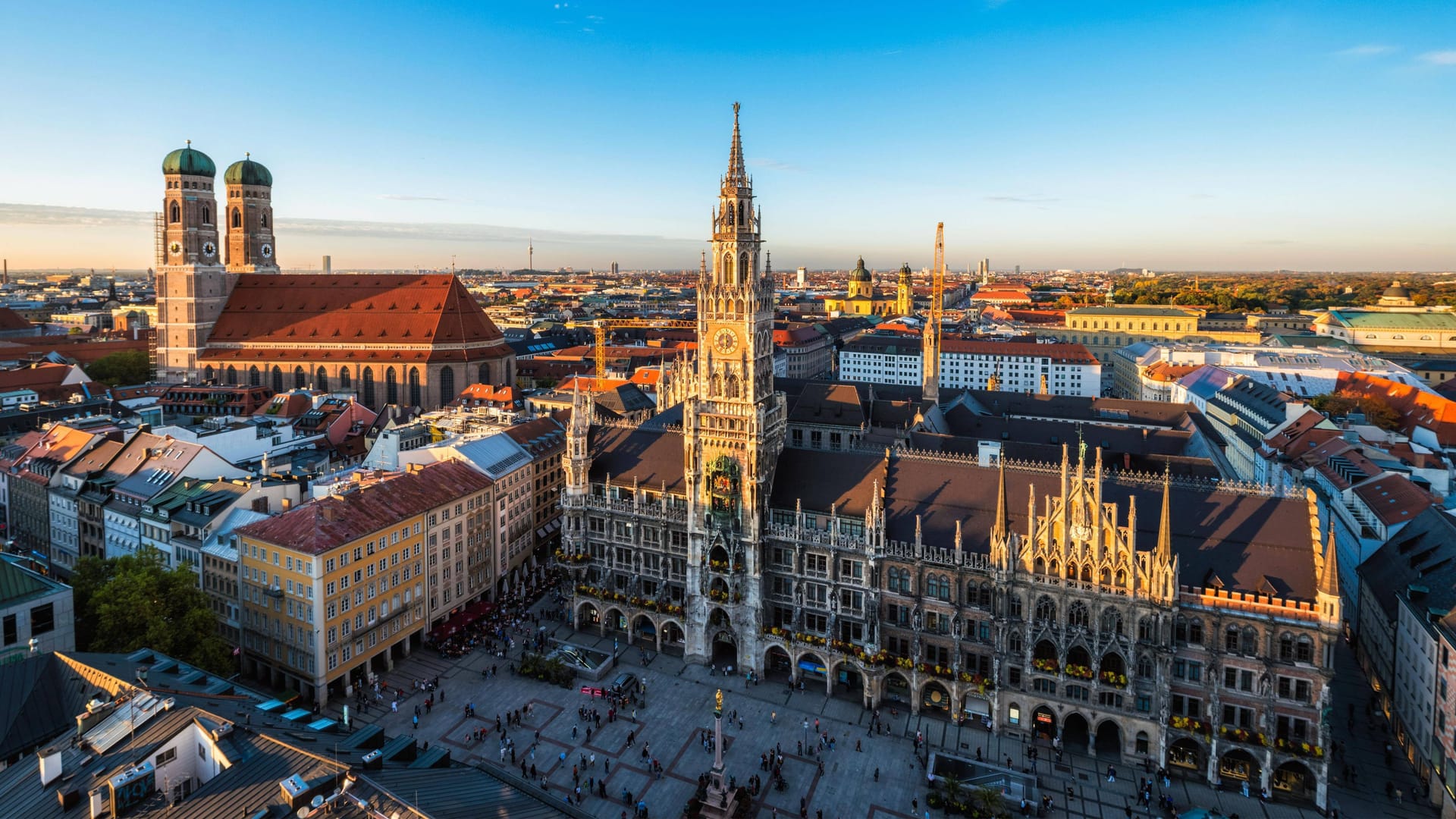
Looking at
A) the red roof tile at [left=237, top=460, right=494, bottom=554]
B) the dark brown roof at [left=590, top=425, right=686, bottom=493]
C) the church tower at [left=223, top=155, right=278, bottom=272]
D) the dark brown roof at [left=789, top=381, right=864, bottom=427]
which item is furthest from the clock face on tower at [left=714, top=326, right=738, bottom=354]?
the church tower at [left=223, top=155, right=278, bottom=272]

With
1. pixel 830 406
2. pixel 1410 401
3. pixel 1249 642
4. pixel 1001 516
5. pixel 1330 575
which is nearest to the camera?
pixel 1330 575

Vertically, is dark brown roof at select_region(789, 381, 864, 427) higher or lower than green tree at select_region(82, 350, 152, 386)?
lower

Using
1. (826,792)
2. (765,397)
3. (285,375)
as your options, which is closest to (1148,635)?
(826,792)

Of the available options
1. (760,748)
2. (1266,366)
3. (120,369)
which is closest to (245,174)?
(120,369)

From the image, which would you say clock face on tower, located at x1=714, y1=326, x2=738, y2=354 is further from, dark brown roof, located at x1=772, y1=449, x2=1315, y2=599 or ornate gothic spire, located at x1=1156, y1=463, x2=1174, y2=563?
ornate gothic spire, located at x1=1156, y1=463, x2=1174, y2=563

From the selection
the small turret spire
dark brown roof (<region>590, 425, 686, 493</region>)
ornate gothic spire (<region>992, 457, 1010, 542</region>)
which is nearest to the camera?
Result: the small turret spire

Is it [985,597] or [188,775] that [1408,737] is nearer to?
[985,597]

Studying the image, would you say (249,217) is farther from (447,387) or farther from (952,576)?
(952,576)
